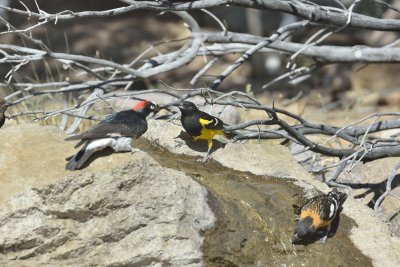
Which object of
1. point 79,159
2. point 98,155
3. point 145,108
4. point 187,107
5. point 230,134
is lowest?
point 230,134

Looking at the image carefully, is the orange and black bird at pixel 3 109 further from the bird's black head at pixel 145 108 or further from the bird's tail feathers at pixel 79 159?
the bird's tail feathers at pixel 79 159

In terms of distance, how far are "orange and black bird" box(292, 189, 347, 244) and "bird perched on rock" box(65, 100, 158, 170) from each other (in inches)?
63.5

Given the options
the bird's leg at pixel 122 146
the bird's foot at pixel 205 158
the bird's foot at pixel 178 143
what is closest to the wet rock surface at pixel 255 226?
the bird's foot at pixel 205 158

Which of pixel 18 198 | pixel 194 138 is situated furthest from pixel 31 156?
pixel 194 138

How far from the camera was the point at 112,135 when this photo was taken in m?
6.58

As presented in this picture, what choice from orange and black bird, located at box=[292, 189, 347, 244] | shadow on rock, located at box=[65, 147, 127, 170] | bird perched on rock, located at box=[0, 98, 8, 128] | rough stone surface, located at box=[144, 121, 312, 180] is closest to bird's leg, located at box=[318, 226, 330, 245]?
orange and black bird, located at box=[292, 189, 347, 244]

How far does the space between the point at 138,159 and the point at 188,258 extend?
0.91 metres

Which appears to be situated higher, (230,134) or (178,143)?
(178,143)

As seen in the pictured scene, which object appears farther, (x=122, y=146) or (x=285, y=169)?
(x=285, y=169)

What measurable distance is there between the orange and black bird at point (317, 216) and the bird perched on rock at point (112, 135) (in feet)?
5.29

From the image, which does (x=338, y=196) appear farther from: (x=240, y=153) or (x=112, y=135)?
(x=112, y=135)

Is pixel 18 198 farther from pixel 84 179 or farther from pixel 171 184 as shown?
pixel 171 184

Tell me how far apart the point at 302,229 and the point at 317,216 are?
173 mm

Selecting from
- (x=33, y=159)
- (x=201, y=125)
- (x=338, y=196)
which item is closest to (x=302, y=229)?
(x=338, y=196)
